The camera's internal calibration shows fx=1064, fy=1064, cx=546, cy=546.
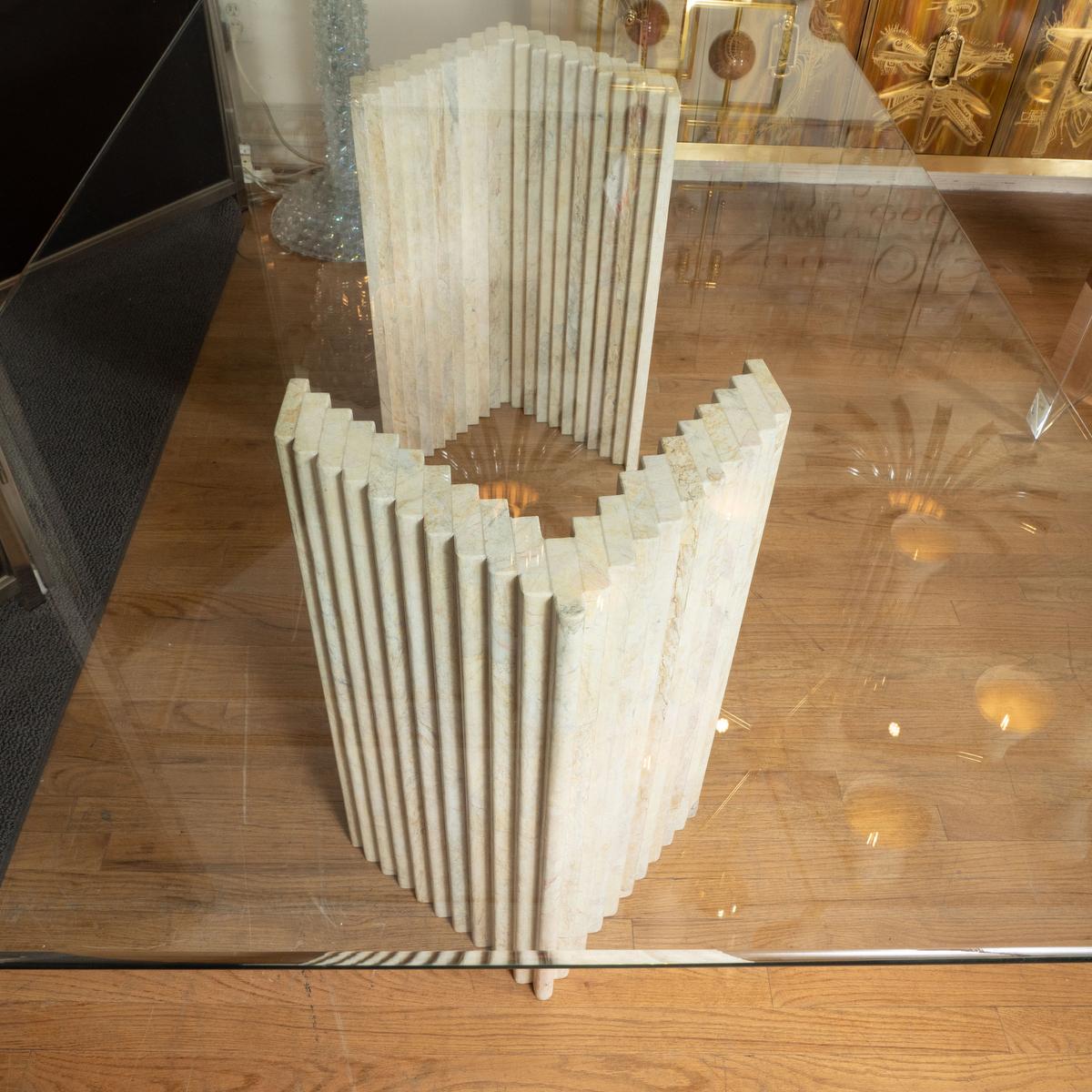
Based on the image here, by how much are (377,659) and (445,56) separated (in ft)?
2.06

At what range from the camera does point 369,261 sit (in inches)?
38.8

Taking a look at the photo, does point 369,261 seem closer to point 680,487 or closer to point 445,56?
point 445,56

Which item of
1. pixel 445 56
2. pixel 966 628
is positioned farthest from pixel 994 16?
pixel 966 628

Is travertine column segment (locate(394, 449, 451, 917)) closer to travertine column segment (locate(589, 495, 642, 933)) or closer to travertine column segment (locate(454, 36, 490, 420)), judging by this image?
travertine column segment (locate(589, 495, 642, 933))

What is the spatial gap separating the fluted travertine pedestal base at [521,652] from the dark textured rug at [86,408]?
35cm

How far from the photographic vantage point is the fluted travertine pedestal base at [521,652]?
0.63 meters

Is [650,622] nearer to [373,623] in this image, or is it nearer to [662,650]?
[662,650]

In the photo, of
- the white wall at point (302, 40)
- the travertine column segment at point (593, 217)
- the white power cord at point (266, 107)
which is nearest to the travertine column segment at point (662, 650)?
Answer: the travertine column segment at point (593, 217)

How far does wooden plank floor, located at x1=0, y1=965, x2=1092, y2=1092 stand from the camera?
3.25 feet

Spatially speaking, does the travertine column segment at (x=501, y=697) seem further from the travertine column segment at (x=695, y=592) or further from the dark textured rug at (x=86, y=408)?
the dark textured rug at (x=86, y=408)

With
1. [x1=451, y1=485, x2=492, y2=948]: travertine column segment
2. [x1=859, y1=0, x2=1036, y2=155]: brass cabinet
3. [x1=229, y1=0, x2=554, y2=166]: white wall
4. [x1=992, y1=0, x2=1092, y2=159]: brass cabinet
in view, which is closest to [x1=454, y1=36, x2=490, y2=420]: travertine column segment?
[x1=229, y1=0, x2=554, y2=166]: white wall

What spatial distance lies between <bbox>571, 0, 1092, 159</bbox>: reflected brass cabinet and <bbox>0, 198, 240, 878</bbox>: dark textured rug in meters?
0.60

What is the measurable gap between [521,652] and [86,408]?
0.77 metres

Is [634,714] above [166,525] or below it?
above
